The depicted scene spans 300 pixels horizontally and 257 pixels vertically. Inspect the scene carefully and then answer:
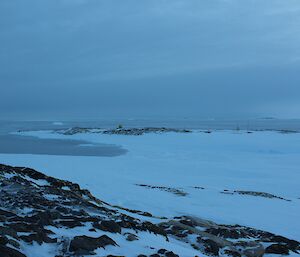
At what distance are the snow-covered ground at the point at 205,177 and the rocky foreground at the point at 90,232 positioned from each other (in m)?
2.03

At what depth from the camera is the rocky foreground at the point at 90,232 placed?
5250 mm

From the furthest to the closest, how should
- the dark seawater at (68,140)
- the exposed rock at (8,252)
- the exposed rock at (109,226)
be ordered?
the dark seawater at (68,140), the exposed rock at (109,226), the exposed rock at (8,252)

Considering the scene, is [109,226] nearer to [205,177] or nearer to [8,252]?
[8,252]

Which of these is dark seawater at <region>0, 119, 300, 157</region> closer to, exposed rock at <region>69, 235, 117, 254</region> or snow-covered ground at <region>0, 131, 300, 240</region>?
snow-covered ground at <region>0, 131, 300, 240</region>

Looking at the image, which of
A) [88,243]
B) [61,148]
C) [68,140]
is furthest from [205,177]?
[68,140]

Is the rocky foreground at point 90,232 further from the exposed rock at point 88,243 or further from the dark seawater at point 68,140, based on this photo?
the dark seawater at point 68,140

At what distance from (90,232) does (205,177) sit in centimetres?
1144

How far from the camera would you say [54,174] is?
16.0 metres

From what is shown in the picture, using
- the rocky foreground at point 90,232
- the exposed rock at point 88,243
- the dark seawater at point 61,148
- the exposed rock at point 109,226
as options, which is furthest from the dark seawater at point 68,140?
the exposed rock at point 88,243

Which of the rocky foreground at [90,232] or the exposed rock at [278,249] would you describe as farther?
the exposed rock at [278,249]

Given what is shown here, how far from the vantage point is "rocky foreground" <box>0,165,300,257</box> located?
17.2ft

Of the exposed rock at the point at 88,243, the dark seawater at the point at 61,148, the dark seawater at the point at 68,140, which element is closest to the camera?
the exposed rock at the point at 88,243

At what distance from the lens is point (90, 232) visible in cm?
593

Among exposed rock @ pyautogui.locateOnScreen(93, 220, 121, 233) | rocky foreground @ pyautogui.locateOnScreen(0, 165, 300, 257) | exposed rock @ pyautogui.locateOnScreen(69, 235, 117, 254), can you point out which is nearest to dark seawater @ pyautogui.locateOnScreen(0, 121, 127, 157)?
rocky foreground @ pyautogui.locateOnScreen(0, 165, 300, 257)
